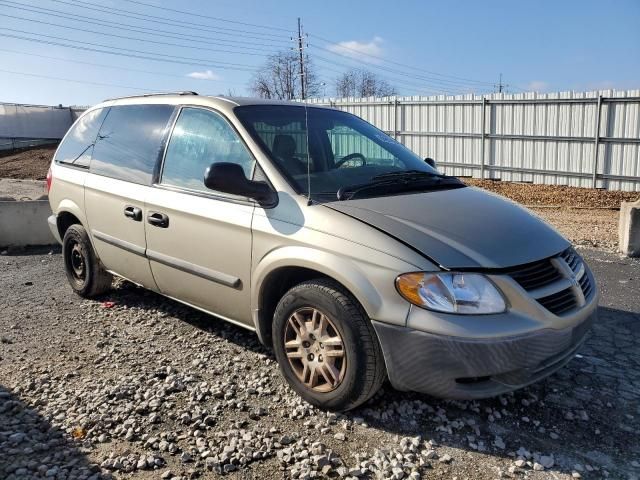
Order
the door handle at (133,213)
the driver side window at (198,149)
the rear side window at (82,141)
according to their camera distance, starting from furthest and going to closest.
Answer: the rear side window at (82,141)
the door handle at (133,213)
the driver side window at (198,149)

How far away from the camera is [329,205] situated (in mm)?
3223

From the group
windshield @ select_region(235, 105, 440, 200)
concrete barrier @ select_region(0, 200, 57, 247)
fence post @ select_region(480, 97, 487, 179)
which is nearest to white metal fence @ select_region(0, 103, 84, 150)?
fence post @ select_region(480, 97, 487, 179)

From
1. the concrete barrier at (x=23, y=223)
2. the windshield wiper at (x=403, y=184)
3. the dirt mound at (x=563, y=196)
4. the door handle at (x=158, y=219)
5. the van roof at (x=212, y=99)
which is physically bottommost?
the dirt mound at (x=563, y=196)

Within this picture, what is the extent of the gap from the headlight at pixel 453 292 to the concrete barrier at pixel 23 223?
6.88 m

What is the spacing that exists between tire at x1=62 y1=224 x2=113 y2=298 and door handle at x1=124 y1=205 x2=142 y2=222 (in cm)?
97

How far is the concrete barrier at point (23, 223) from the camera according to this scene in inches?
306

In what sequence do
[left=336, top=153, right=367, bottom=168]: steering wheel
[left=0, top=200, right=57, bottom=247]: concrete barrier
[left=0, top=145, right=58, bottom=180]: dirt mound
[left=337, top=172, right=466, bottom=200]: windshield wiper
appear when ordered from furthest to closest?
[left=0, top=145, right=58, bottom=180]: dirt mound < [left=0, top=200, right=57, bottom=247]: concrete barrier < [left=336, top=153, right=367, bottom=168]: steering wheel < [left=337, top=172, right=466, bottom=200]: windshield wiper

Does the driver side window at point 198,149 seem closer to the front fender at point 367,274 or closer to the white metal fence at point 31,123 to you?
the front fender at point 367,274

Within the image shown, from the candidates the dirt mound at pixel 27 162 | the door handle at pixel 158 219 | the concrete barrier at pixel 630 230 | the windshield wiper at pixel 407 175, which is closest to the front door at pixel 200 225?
the door handle at pixel 158 219

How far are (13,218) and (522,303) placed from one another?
292 inches

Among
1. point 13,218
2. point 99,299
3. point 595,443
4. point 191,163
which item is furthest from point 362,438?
point 13,218

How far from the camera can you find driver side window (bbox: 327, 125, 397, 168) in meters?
4.07

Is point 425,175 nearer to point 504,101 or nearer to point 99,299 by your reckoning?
→ point 99,299

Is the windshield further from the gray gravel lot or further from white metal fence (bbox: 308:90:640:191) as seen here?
white metal fence (bbox: 308:90:640:191)
